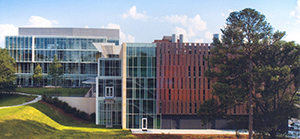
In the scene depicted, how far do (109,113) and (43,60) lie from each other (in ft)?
90.2

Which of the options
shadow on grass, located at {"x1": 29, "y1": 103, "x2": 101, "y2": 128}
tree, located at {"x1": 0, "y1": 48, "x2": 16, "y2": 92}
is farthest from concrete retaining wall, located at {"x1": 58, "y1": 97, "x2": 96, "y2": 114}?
tree, located at {"x1": 0, "y1": 48, "x2": 16, "y2": 92}

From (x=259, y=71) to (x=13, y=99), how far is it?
35.7m

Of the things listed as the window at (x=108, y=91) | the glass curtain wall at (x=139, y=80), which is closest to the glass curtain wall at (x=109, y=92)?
the window at (x=108, y=91)

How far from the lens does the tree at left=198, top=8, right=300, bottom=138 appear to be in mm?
22109

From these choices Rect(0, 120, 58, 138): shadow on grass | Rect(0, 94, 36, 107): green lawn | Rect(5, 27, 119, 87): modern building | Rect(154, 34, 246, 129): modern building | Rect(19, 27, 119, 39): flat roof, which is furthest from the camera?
Rect(19, 27, 119, 39): flat roof

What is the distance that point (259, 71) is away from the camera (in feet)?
71.3

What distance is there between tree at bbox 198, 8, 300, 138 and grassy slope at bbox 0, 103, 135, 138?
1231 centimetres

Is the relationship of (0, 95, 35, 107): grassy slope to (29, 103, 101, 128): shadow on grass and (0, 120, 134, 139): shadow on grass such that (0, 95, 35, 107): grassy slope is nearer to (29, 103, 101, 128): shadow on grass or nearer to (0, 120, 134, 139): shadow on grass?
(29, 103, 101, 128): shadow on grass

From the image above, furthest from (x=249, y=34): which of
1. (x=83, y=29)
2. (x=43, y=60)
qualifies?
(x=83, y=29)

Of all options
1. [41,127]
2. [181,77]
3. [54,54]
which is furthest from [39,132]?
[54,54]

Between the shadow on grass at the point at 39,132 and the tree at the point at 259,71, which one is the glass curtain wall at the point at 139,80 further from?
the tree at the point at 259,71

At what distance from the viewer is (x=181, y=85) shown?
28.9 meters

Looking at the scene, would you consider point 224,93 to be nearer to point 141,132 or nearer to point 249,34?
point 249,34

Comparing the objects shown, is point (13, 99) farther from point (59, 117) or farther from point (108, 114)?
point (108, 114)
